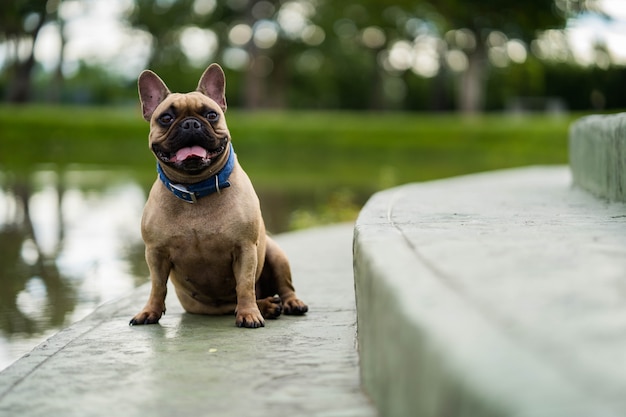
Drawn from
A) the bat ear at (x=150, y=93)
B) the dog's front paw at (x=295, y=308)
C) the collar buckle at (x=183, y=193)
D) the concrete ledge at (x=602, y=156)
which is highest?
the bat ear at (x=150, y=93)

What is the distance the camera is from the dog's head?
442cm

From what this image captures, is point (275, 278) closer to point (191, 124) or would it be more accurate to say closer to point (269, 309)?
point (269, 309)

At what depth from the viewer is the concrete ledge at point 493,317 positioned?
6.50ft

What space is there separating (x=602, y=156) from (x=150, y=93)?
339cm

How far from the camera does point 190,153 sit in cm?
441

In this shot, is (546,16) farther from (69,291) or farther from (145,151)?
(69,291)

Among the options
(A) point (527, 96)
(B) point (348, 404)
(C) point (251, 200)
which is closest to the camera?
(B) point (348, 404)

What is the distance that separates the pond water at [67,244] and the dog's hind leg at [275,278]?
1.22 metres

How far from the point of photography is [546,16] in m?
26.8

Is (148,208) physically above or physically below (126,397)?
above

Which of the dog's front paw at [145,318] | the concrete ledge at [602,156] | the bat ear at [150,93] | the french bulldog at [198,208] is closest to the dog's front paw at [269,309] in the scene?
the french bulldog at [198,208]

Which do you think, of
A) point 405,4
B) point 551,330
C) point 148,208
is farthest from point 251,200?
point 405,4

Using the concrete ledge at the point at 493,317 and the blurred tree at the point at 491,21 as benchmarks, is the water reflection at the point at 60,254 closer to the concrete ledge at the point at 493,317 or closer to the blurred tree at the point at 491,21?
the concrete ledge at the point at 493,317

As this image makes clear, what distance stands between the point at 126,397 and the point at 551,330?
1.73 metres
